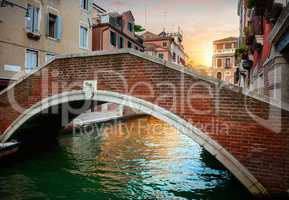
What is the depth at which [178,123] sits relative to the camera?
6.53m

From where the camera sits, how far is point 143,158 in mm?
9844

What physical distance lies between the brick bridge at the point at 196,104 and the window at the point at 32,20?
662cm

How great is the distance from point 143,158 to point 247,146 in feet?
15.4

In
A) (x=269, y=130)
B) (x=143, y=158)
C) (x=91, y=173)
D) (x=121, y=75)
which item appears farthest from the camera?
(x=143, y=158)

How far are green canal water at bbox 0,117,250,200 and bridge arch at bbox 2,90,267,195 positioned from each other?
73 cm

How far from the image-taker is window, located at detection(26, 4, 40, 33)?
46.4 ft

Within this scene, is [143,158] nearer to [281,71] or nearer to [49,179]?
[49,179]

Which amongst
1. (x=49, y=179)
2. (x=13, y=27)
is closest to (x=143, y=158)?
(x=49, y=179)

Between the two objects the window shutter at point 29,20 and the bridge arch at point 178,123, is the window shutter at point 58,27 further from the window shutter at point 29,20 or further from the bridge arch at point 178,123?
the bridge arch at point 178,123

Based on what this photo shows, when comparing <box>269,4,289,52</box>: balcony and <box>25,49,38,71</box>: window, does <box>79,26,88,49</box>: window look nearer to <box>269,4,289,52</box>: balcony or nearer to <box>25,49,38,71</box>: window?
<box>25,49,38,71</box>: window

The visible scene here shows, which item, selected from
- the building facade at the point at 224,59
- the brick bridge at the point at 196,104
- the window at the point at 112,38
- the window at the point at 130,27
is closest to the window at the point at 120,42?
the window at the point at 112,38

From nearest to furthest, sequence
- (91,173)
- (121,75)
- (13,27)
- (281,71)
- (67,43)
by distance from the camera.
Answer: (281,71)
(121,75)
(91,173)
(13,27)
(67,43)

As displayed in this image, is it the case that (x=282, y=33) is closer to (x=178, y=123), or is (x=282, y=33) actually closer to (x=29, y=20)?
(x=178, y=123)

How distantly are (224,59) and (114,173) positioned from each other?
33.9 m
